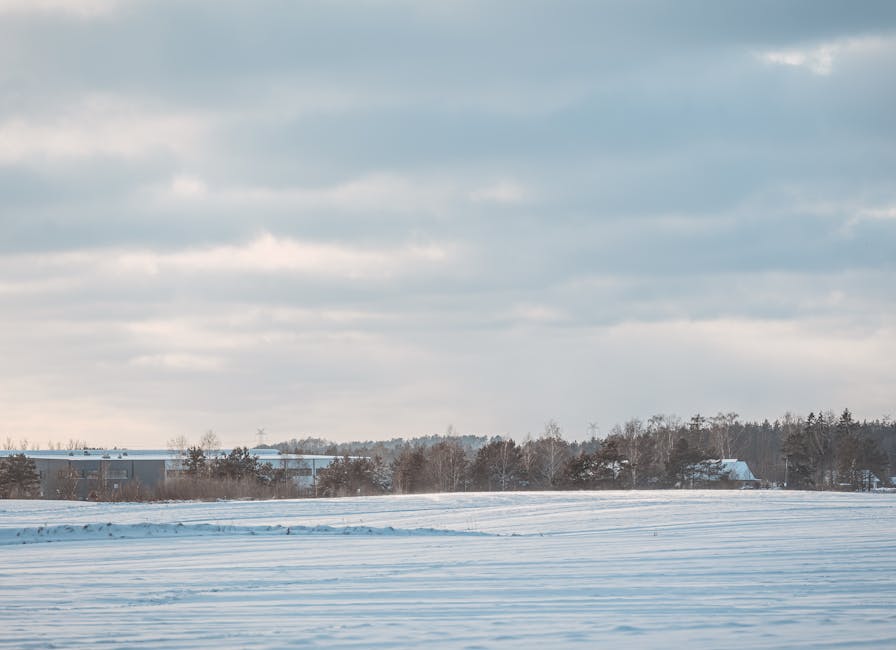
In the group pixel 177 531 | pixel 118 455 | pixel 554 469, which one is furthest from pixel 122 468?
pixel 177 531

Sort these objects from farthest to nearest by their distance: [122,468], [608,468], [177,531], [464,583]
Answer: [122,468] → [608,468] → [177,531] → [464,583]

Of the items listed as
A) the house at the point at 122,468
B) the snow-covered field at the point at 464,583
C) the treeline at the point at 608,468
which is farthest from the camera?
the house at the point at 122,468

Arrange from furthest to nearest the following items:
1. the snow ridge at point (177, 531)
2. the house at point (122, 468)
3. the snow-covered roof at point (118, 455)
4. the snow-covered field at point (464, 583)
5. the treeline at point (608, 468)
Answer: the snow-covered roof at point (118, 455) < the house at point (122, 468) < the treeline at point (608, 468) < the snow ridge at point (177, 531) < the snow-covered field at point (464, 583)

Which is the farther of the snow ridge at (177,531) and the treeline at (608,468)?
the treeline at (608,468)

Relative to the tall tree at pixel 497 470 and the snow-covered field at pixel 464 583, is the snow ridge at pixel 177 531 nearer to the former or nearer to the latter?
the snow-covered field at pixel 464 583

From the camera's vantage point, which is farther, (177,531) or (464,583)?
(177,531)

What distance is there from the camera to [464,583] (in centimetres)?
1535

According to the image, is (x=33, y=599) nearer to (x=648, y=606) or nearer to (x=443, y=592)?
(x=443, y=592)

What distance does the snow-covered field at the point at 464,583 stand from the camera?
10.9m

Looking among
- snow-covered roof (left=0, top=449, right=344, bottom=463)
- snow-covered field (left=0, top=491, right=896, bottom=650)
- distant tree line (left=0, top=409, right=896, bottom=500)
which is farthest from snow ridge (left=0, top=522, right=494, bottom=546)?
snow-covered roof (left=0, top=449, right=344, bottom=463)

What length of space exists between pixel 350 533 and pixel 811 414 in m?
77.5

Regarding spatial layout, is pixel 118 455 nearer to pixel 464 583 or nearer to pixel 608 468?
pixel 608 468

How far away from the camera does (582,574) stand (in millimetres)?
16250

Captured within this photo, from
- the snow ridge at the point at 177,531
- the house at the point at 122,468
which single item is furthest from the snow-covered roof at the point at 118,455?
the snow ridge at the point at 177,531
